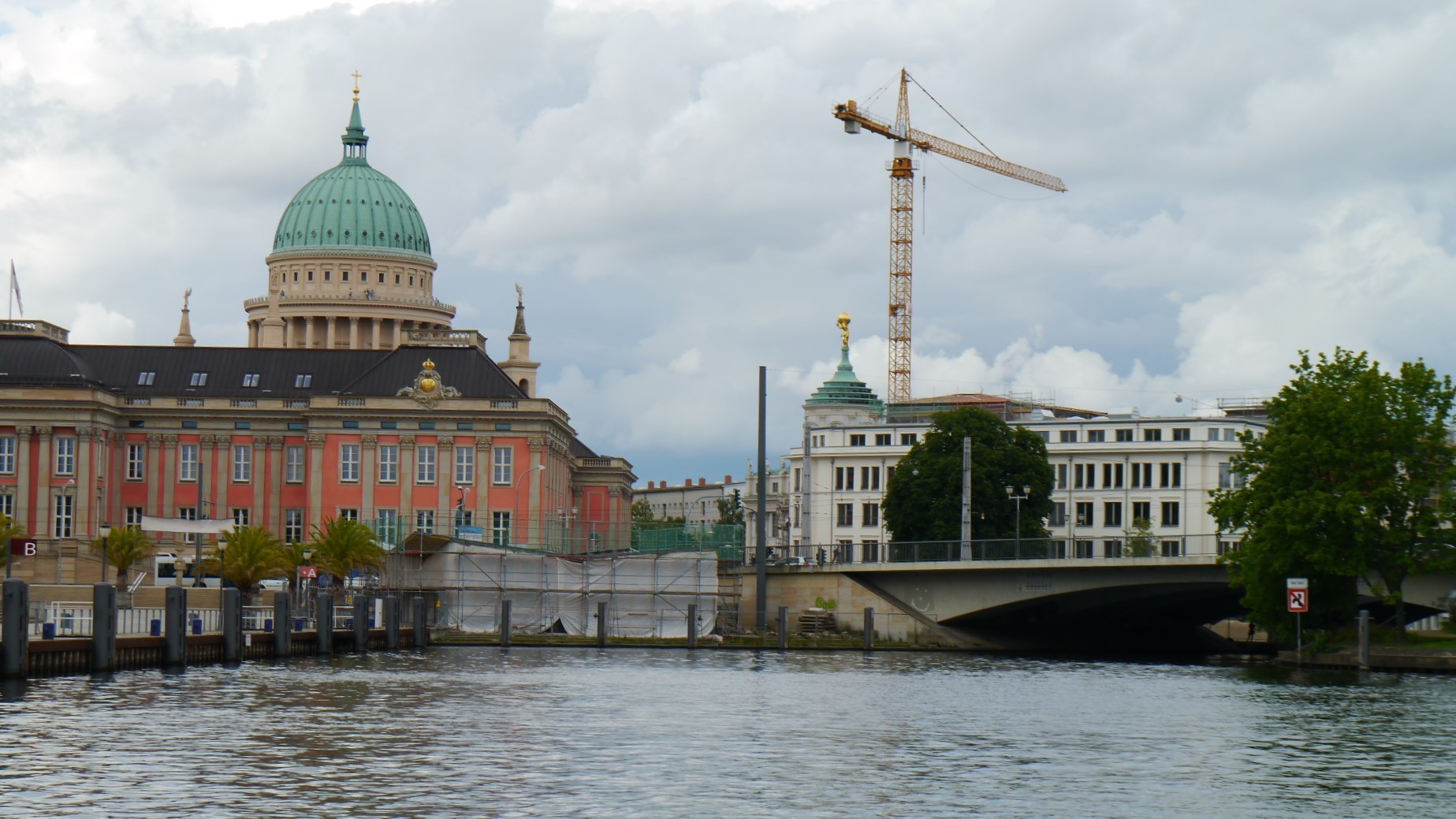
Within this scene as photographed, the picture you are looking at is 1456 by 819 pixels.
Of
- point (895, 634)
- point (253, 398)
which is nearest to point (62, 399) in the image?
point (253, 398)

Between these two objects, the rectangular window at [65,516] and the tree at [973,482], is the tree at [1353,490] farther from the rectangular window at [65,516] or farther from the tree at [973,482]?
the rectangular window at [65,516]

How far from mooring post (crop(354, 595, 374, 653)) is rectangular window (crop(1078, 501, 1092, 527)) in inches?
3476

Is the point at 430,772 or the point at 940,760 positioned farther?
the point at 940,760

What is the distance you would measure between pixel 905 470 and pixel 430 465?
31479mm

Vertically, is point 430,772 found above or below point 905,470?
below

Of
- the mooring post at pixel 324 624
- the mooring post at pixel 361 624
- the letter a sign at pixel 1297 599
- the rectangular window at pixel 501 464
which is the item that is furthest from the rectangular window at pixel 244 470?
the letter a sign at pixel 1297 599

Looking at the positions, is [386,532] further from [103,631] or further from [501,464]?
[103,631]

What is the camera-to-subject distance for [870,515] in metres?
184

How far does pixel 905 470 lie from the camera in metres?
148

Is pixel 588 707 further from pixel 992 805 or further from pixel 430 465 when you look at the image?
pixel 430 465

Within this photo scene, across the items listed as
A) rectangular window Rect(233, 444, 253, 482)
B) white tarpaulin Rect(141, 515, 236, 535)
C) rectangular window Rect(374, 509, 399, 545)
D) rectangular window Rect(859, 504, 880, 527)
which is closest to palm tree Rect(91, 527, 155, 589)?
white tarpaulin Rect(141, 515, 236, 535)

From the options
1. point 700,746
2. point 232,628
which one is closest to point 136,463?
point 232,628

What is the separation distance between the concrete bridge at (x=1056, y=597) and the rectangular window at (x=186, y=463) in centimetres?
5096

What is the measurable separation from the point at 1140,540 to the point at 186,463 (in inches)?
2584
